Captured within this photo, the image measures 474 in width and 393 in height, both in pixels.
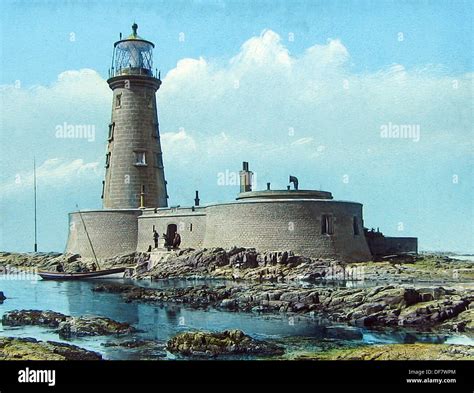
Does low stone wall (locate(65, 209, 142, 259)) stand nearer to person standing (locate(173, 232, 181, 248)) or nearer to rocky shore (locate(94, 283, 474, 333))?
person standing (locate(173, 232, 181, 248))

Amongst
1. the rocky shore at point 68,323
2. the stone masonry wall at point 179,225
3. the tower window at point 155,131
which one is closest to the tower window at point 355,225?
the stone masonry wall at point 179,225

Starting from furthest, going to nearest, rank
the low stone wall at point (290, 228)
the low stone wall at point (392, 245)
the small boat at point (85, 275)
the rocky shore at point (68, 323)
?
the low stone wall at point (392, 245) → the small boat at point (85, 275) → the low stone wall at point (290, 228) → the rocky shore at point (68, 323)

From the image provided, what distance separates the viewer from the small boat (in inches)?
1075

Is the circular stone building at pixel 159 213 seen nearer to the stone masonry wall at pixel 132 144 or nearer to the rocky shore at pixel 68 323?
the stone masonry wall at pixel 132 144

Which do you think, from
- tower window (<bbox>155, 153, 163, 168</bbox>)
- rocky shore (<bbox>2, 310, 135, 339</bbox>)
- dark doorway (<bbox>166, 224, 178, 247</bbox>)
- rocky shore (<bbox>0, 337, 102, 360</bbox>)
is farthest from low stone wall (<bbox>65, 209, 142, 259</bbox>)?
rocky shore (<bbox>0, 337, 102, 360</bbox>)

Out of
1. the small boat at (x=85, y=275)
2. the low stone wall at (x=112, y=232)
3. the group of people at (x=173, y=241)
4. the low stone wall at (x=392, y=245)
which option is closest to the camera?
the small boat at (x=85, y=275)

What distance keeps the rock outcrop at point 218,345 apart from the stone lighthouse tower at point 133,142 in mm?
20466

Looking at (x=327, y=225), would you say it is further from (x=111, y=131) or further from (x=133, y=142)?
(x=111, y=131)

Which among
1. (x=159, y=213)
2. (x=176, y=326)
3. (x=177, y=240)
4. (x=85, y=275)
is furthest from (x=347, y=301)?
(x=159, y=213)

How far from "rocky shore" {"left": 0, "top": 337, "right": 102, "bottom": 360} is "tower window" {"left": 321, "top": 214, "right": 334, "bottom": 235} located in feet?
52.5

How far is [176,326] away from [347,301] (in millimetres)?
4930

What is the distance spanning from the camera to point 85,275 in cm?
2781

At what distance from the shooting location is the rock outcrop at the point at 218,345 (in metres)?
12.0
